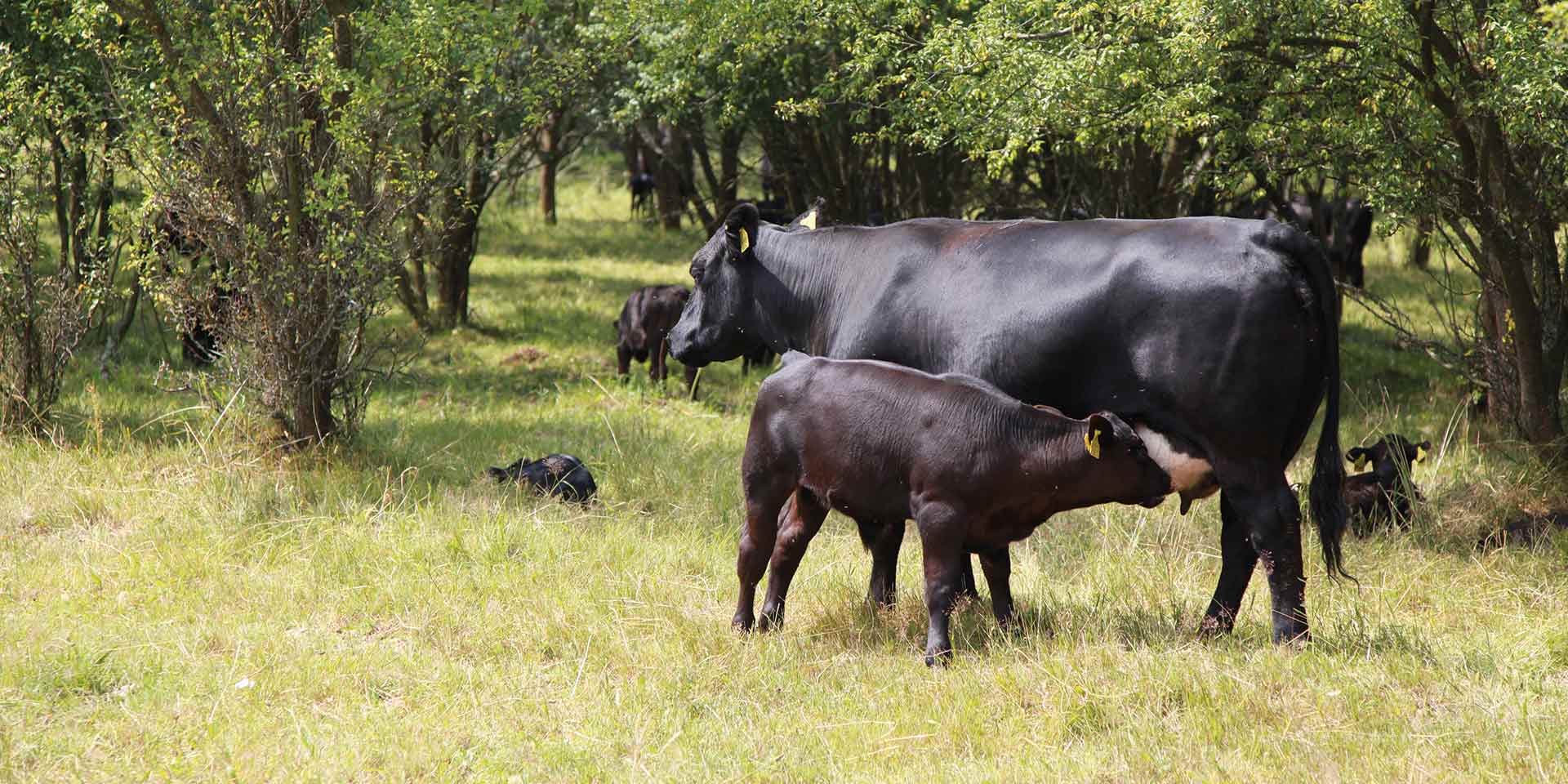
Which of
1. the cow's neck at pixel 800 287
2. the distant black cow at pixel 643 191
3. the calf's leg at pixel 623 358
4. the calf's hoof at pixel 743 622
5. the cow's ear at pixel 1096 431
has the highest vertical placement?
the cow's neck at pixel 800 287

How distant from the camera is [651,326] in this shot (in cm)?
1397

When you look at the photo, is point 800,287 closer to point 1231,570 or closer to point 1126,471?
point 1126,471

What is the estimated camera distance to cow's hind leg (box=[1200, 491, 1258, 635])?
20.9ft

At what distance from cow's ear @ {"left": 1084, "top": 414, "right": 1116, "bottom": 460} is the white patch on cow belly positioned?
1.53 ft

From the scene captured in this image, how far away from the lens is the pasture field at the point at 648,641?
5.11 m

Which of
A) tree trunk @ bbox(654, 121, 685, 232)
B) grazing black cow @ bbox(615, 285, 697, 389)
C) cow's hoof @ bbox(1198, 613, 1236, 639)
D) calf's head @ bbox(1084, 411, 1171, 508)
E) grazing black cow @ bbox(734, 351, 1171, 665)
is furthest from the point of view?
tree trunk @ bbox(654, 121, 685, 232)

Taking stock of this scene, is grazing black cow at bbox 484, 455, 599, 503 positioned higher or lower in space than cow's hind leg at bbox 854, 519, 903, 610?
lower

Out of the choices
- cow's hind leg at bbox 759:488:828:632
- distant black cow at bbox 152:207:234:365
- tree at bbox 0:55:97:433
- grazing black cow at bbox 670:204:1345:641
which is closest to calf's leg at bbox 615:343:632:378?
distant black cow at bbox 152:207:234:365

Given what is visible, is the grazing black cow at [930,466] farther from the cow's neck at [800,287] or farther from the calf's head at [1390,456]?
the calf's head at [1390,456]

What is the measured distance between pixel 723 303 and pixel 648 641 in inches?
92.5

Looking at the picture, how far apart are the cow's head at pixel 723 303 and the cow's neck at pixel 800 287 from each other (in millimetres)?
73

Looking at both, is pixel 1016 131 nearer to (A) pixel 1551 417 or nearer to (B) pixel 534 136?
(A) pixel 1551 417

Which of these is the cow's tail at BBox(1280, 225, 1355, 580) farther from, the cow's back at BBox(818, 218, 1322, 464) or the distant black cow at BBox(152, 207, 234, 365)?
the distant black cow at BBox(152, 207, 234, 365)

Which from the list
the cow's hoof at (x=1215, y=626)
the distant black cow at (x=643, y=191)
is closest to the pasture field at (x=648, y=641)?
the cow's hoof at (x=1215, y=626)
